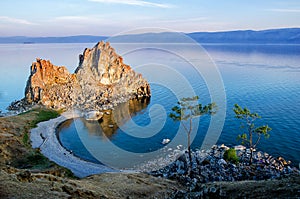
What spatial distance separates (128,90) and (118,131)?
37.8 metres

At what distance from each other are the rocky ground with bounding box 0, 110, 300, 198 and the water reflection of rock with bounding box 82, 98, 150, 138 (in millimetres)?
20254

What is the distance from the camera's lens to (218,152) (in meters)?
47.5

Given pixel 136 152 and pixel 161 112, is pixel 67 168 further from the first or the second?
pixel 161 112

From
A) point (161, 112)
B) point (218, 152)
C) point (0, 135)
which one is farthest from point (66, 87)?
point (218, 152)

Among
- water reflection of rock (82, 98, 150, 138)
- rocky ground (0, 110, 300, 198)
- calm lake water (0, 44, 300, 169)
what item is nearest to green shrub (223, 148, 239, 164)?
rocky ground (0, 110, 300, 198)

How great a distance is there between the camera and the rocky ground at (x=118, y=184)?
66.0 ft

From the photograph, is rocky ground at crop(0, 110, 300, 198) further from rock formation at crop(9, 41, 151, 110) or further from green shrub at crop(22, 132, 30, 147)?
rock formation at crop(9, 41, 151, 110)

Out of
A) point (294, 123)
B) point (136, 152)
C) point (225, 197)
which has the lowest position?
point (136, 152)

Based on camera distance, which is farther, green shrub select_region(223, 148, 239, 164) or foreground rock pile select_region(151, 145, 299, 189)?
green shrub select_region(223, 148, 239, 164)

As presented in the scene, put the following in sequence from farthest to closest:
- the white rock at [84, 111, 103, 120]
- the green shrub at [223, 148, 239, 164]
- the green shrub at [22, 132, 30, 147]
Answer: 1. the white rock at [84, 111, 103, 120]
2. the green shrub at [22, 132, 30, 147]
3. the green shrub at [223, 148, 239, 164]

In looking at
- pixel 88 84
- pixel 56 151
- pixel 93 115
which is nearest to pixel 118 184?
pixel 56 151

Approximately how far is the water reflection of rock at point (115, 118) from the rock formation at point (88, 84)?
13.7 ft

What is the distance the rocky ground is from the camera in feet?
66.0

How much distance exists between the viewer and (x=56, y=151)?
50.6 m
